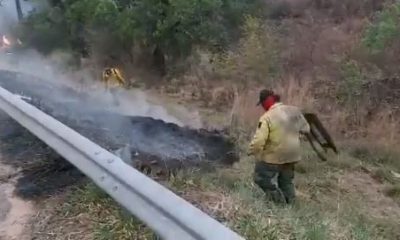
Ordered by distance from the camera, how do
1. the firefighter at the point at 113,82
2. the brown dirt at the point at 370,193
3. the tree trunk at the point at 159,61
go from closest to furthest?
the brown dirt at the point at 370,193 < the firefighter at the point at 113,82 < the tree trunk at the point at 159,61

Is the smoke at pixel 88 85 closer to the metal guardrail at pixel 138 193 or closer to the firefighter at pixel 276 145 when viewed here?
the firefighter at pixel 276 145

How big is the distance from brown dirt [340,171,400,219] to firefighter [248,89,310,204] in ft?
4.40

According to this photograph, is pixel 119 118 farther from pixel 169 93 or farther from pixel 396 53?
pixel 169 93

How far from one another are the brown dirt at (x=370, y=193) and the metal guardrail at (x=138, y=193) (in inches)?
162

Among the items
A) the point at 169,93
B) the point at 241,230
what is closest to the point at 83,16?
the point at 169,93

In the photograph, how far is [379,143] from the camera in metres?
9.76

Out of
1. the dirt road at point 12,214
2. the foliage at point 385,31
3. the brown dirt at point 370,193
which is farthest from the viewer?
the foliage at point 385,31

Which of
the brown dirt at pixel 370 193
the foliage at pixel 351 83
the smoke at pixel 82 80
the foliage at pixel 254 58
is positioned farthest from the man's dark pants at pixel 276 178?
the foliage at pixel 254 58

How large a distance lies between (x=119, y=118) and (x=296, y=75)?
8063 millimetres

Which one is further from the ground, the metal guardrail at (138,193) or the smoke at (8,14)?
the metal guardrail at (138,193)

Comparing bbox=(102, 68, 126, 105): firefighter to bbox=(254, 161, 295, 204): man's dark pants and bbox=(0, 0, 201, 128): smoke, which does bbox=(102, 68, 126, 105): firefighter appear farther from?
bbox=(254, 161, 295, 204): man's dark pants

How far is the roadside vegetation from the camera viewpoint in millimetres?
3496

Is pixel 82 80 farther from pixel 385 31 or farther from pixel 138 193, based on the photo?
pixel 138 193

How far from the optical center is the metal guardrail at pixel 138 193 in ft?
7.80
